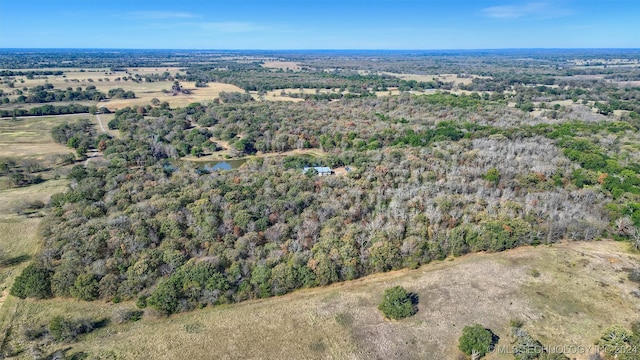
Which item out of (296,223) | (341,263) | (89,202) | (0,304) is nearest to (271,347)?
(341,263)

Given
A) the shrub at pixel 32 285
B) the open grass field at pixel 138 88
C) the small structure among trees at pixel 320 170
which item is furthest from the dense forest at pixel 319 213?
the open grass field at pixel 138 88

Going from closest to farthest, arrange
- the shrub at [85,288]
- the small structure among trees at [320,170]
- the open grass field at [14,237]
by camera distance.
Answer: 1. the shrub at [85,288]
2. the open grass field at [14,237]
3. the small structure among trees at [320,170]

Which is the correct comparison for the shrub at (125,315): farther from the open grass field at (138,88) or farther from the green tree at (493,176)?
the open grass field at (138,88)

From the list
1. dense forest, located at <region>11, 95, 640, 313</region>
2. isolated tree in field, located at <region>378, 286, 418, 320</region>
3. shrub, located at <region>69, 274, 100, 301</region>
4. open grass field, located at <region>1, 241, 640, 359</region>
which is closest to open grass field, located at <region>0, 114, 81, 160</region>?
dense forest, located at <region>11, 95, 640, 313</region>

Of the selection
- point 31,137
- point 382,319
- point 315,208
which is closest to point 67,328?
point 382,319

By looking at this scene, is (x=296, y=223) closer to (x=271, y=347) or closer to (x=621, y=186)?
(x=271, y=347)

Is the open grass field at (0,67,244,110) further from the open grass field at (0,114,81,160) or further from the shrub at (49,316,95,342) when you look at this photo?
the shrub at (49,316,95,342)
